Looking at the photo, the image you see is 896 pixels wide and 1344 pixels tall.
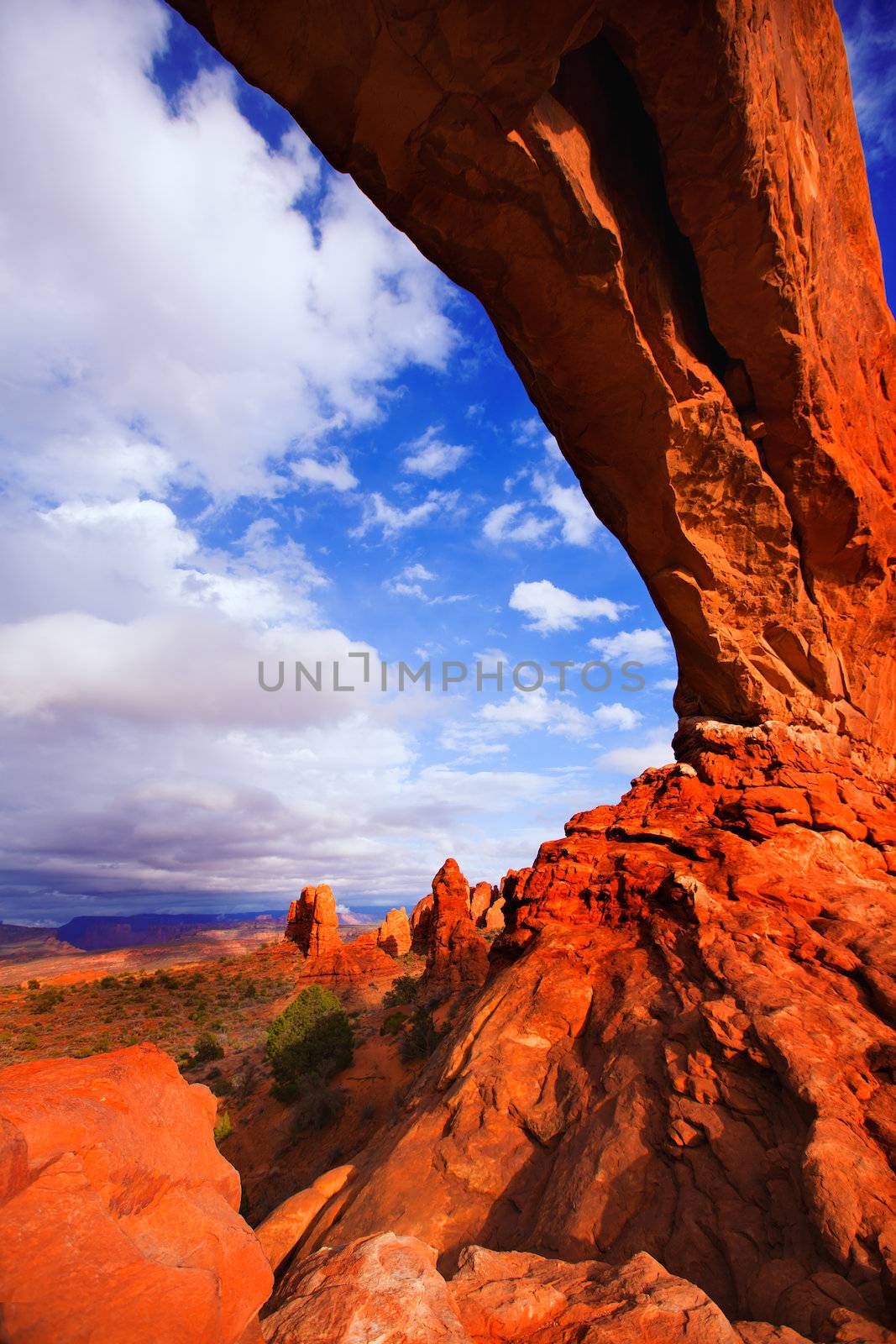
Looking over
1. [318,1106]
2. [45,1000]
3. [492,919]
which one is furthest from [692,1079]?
[492,919]

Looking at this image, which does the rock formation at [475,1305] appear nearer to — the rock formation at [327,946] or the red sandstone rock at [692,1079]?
the red sandstone rock at [692,1079]

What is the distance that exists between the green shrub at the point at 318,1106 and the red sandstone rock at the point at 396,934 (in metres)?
47.8

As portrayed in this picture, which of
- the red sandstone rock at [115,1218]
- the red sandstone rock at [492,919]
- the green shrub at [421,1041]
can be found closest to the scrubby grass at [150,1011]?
the green shrub at [421,1041]

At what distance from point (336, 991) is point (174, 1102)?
5329 centimetres

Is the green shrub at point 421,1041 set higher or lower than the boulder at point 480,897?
higher

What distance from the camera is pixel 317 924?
205 feet

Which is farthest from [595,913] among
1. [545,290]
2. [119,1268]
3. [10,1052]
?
[10,1052]

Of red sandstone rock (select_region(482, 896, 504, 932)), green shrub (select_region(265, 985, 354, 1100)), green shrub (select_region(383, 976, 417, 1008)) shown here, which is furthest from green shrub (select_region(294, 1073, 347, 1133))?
red sandstone rock (select_region(482, 896, 504, 932))

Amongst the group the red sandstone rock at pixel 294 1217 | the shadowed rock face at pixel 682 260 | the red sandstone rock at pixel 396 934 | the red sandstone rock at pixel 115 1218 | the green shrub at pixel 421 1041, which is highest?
the shadowed rock face at pixel 682 260

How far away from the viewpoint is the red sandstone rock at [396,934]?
71438mm

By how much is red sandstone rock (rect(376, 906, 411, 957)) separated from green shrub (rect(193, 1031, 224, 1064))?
36946 millimetres

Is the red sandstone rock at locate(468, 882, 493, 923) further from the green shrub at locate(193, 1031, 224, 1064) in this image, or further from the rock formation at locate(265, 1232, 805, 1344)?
the rock formation at locate(265, 1232, 805, 1344)

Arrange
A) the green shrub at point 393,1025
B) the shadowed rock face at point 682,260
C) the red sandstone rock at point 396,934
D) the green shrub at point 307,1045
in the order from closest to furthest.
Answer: the shadowed rock face at point 682,260 → the green shrub at point 307,1045 → the green shrub at point 393,1025 → the red sandstone rock at point 396,934

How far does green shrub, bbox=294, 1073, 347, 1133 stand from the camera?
2249 centimetres
